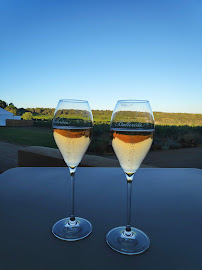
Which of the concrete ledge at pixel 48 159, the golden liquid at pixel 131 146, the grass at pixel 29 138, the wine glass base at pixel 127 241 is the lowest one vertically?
the grass at pixel 29 138

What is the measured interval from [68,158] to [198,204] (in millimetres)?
546

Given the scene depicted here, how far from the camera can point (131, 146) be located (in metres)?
0.64

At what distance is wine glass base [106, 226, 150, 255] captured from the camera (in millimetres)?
549

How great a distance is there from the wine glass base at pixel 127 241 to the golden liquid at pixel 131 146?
6.9 inches

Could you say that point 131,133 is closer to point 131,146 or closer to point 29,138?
point 131,146

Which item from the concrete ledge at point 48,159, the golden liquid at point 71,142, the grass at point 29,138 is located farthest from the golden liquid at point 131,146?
the grass at point 29,138

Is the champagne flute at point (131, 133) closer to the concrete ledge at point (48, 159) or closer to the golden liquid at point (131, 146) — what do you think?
the golden liquid at point (131, 146)

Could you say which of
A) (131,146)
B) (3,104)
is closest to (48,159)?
(131,146)

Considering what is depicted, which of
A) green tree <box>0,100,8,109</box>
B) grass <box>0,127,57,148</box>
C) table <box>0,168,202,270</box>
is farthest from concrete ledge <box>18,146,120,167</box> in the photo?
green tree <box>0,100,8,109</box>

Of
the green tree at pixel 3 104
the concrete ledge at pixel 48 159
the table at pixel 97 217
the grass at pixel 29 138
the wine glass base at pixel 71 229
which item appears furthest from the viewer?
the green tree at pixel 3 104

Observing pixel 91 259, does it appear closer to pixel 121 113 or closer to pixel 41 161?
pixel 121 113

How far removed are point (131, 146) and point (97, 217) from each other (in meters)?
0.27

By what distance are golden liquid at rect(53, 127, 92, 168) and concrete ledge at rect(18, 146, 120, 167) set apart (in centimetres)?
175

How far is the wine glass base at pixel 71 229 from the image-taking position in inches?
23.5
